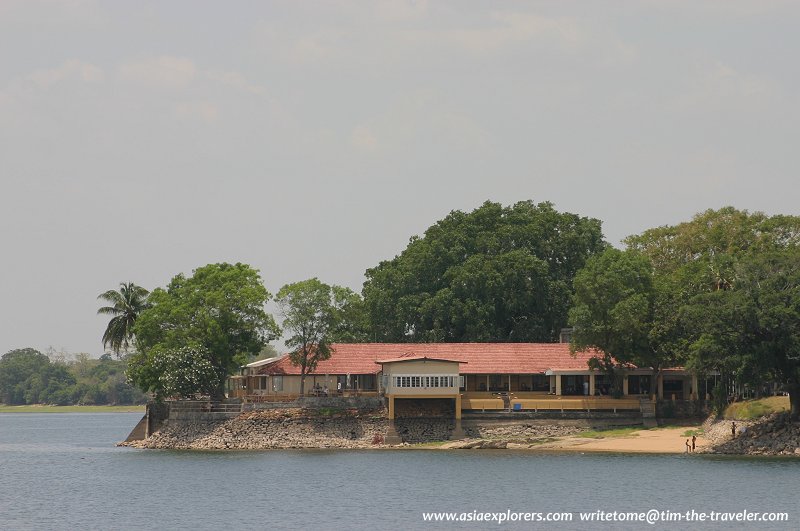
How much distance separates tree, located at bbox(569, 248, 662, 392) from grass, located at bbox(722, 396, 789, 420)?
307 inches

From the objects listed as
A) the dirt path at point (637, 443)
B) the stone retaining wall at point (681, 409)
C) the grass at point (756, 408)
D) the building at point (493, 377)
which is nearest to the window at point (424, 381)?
the building at point (493, 377)

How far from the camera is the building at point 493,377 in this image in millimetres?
100625

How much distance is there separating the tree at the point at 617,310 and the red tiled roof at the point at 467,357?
4148 millimetres

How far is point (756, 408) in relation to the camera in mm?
91688

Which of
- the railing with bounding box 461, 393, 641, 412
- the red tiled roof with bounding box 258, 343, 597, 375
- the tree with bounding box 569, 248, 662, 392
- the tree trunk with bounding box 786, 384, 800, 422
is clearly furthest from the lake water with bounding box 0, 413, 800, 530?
the tree with bounding box 569, 248, 662, 392

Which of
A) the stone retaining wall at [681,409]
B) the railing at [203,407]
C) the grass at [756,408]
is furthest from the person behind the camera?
the stone retaining wall at [681,409]

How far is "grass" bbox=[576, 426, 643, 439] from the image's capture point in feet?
317

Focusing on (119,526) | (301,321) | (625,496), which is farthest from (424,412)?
(119,526)

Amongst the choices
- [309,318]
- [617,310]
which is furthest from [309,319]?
[617,310]

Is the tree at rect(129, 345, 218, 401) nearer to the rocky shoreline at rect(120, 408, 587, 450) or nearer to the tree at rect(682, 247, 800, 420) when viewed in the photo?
the rocky shoreline at rect(120, 408, 587, 450)

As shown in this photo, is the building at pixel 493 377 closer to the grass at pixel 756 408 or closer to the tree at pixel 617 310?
the tree at pixel 617 310

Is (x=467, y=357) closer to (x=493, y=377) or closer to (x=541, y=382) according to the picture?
(x=493, y=377)

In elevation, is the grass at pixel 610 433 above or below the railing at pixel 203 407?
below

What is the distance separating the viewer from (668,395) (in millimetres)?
104688
